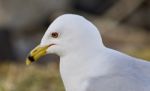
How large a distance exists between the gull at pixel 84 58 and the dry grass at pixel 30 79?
1985 millimetres

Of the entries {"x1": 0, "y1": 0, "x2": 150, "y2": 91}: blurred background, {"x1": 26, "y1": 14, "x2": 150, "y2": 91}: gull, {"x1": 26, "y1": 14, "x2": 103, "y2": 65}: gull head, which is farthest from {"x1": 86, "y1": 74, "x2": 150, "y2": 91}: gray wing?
{"x1": 0, "y1": 0, "x2": 150, "y2": 91}: blurred background

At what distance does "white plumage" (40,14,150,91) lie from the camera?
4789mm

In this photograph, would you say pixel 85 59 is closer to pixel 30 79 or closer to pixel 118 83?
pixel 118 83

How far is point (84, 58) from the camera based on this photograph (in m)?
4.91

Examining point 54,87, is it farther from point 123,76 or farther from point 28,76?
point 123,76

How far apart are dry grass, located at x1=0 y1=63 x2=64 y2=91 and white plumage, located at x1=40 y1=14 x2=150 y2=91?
199 centimetres

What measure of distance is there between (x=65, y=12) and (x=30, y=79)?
16.0 feet

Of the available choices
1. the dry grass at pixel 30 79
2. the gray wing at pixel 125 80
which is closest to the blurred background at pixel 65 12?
the dry grass at pixel 30 79

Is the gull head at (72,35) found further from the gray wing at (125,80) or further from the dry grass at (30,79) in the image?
the dry grass at (30,79)

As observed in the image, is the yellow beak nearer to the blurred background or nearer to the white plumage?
the white plumage

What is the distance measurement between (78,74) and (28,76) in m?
2.85

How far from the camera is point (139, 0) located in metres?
12.6

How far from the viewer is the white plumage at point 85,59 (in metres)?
4.79

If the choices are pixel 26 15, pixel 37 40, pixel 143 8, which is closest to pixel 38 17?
pixel 26 15
